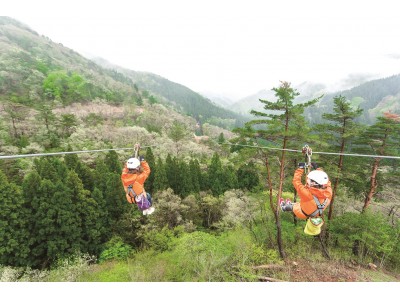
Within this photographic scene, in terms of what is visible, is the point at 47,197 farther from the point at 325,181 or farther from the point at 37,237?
the point at 325,181

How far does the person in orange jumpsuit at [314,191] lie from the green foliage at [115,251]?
14.0 m

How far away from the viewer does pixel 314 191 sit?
13.4ft

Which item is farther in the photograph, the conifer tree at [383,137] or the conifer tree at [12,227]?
the conifer tree at [12,227]

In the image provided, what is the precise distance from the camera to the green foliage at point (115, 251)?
15.4m

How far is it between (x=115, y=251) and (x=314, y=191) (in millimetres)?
14971

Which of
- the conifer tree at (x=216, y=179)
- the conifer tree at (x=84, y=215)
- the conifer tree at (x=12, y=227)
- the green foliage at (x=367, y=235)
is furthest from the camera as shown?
the conifer tree at (x=216, y=179)

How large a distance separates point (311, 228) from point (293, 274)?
17.6 feet

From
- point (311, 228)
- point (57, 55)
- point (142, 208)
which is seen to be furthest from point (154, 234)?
point (57, 55)

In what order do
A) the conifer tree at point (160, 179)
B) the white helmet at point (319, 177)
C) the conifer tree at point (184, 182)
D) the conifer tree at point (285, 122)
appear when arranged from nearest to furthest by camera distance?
1. the white helmet at point (319, 177)
2. the conifer tree at point (285, 122)
3. the conifer tree at point (160, 179)
4. the conifer tree at point (184, 182)

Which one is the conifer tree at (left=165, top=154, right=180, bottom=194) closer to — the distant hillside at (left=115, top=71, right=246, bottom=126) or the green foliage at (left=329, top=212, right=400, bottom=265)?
the green foliage at (left=329, top=212, right=400, bottom=265)

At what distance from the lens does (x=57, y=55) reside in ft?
308

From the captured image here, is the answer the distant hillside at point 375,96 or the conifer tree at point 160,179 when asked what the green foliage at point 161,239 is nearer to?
the conifer tree at point 160,179

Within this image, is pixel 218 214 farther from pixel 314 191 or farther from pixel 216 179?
pixel 314 191

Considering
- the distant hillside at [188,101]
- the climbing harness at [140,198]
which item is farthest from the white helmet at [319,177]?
the distant hillside at [188,101]
